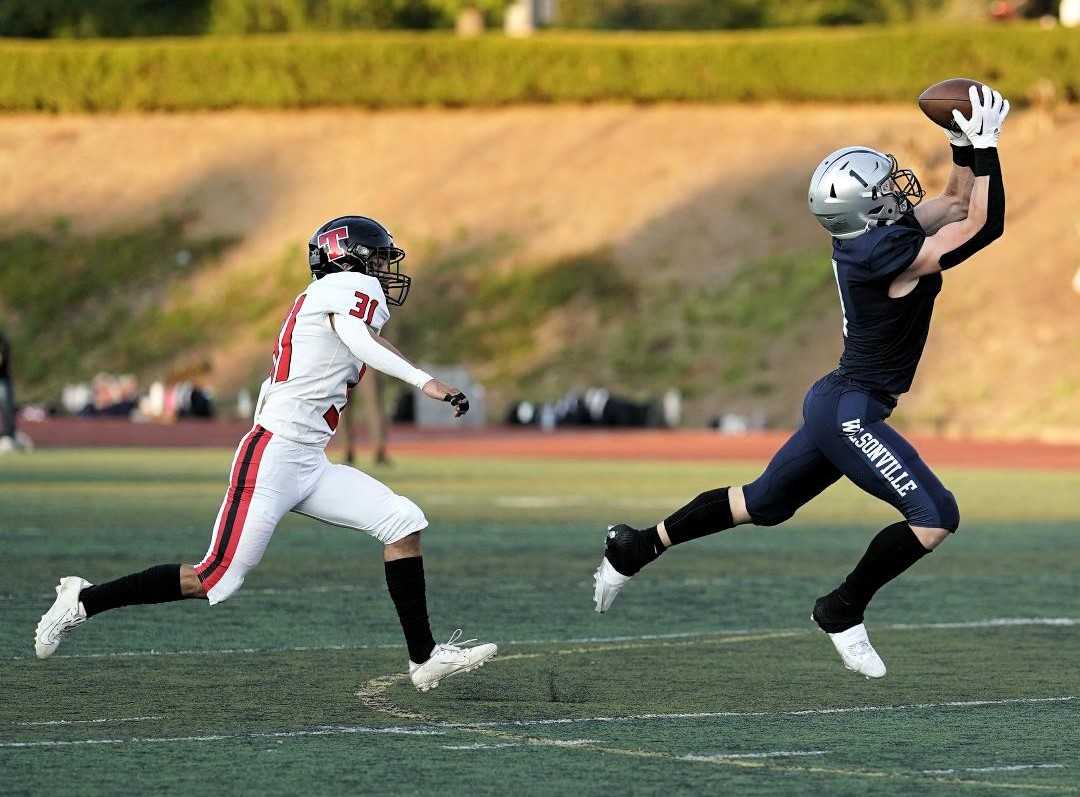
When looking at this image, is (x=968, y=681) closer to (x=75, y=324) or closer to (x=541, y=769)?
(x=541, y=769)

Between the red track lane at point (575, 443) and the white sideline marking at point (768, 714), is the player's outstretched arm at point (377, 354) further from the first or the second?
the red track lane at point (575, 443)

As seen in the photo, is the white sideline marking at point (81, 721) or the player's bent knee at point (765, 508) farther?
the player's bent knee at point (765, 508)

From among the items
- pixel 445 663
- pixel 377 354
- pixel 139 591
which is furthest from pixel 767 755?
pixel 139 591

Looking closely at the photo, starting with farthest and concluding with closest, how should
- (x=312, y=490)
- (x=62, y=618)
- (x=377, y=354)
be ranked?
(x=62, y=618) → (x=312, y=490) → (x=377, y=354)

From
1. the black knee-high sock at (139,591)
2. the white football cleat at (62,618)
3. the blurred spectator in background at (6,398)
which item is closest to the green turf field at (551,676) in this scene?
the white football cleat at (62,618)

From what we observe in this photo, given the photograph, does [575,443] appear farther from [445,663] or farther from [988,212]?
[445,663]

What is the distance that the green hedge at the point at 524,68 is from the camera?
48094mm

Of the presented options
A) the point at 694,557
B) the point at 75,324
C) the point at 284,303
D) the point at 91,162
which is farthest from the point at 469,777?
the point at 91,162

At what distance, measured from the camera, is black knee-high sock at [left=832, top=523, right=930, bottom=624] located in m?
8.45

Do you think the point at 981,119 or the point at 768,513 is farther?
the point at 768,513

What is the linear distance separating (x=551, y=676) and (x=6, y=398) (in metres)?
19.7

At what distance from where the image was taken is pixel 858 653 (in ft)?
27.9

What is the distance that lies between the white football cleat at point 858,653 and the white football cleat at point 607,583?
1.15 m

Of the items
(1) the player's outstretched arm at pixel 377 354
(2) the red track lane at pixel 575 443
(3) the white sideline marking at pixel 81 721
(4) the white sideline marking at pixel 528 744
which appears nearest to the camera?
(4) the white sideline marking at pixel 528 744
